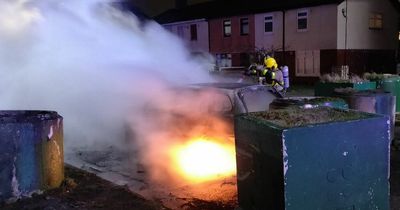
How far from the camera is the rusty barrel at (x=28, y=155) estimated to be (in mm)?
5258

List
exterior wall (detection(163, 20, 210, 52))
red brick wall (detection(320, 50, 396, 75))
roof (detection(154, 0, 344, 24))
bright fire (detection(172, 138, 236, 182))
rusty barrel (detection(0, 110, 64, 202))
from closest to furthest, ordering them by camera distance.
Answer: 1. rusty barrel (detection(0, 110, 64, 202))
2. bright fire (detection(172, 138, 236, 182))
3. red brick wall (detection(320, 50, 396, 75))
4. roof (detection(154, 0, 344, 24))
5. exterior wall (detection(163, 20, 210, 52))

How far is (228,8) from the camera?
1329 inches

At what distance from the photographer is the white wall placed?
2533 centimetres

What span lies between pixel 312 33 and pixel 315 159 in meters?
23.7

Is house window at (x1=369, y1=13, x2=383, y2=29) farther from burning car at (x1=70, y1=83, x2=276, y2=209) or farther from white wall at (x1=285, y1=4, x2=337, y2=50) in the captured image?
burning car at (x1=70, y1=83, x2=276, y2=209)

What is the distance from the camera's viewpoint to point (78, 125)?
10.6 metres

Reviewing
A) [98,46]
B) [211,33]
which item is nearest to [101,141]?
[98,46]

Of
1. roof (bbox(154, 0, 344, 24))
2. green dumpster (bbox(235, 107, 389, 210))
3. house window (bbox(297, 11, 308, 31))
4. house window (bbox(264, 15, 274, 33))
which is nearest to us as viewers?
green dumpster (bbox(235, 107, 389, 210))

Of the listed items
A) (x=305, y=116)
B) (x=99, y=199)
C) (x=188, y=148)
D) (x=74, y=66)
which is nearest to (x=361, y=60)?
(x=74, y=66)

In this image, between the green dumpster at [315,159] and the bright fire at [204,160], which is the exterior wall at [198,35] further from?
the green dumpster at [315,159]

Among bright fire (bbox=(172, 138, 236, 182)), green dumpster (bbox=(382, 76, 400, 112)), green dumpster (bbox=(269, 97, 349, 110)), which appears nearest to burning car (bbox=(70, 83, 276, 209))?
bright fire (bbox=(172, 138, 236, 182))

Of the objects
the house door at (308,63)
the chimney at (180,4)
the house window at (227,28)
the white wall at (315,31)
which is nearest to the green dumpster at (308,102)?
the white wall at (315,31)

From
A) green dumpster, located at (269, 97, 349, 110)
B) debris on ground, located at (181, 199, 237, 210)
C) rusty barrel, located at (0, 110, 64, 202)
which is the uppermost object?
green dumpster, located at (269, 97, 349, 110)

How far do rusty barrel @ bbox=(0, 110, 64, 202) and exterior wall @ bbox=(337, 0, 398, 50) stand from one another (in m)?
22.2
